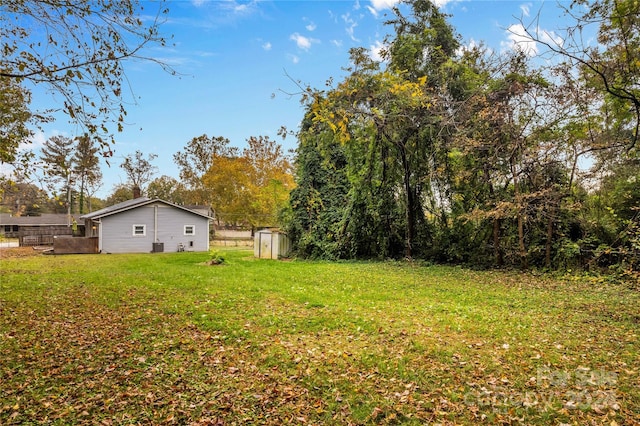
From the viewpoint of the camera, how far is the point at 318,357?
390cm

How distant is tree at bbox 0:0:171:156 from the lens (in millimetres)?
3639

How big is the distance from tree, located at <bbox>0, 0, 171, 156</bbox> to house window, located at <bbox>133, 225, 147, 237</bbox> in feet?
60.4

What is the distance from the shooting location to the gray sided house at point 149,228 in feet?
65.5

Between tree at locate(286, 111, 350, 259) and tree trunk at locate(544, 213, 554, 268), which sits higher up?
tree at locate(286, 111, 350, 259)

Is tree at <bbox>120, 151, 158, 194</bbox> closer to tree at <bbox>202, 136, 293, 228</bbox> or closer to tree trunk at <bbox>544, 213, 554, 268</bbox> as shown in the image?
tree at <bbox>202, 136, 293, 228</bbox>

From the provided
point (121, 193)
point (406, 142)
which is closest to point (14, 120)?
point (406, 142)

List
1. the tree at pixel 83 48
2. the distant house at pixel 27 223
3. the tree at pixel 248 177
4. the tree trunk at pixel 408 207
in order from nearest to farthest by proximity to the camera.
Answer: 1. the tree at pixel 83 48
2. the tree trunk at pixel 408 207
3. the tree at pixel 248 177
4. the distant house at pixel 27 223

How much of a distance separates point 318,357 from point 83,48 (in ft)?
14.3

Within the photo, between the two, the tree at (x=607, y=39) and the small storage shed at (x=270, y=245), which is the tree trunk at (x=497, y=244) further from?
the small storage shed at (x=270, y=245)

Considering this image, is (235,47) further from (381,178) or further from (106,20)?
(381,178)

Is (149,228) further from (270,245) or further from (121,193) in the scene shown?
(121,193)

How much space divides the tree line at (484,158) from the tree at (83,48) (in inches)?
129

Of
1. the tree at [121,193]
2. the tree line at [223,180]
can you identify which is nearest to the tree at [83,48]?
the tree line at [223,180]

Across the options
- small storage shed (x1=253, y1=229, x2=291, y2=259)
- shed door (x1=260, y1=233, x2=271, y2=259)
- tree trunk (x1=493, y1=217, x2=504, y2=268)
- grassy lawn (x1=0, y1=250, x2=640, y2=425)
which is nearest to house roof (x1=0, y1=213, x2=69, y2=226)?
small storage shed (x1=253, y1=229, x2=291, y2=259)
